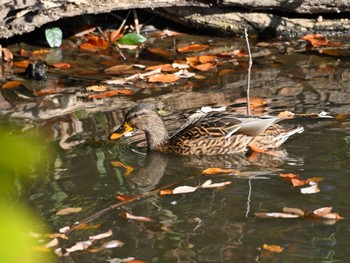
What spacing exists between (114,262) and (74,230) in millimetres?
626

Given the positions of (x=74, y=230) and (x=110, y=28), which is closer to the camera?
(x=74, y=230)

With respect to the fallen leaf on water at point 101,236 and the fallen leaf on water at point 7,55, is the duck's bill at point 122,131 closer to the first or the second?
the fallen leaf on water at point 101,236

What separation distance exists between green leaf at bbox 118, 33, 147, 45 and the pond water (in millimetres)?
228

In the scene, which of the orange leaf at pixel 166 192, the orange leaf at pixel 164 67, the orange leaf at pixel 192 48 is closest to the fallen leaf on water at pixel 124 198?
the orange leaf at pixel 166 192

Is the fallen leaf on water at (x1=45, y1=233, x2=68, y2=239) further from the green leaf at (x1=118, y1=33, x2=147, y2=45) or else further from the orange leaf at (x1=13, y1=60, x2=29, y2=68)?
the green leaf at (x1=118, y1=33, x2=147, y2=45)

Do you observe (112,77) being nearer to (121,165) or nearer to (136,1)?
(136,1)

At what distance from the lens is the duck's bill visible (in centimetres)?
712

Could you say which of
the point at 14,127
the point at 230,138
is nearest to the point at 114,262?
the point at 230,138

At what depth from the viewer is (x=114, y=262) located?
4574 millimetres

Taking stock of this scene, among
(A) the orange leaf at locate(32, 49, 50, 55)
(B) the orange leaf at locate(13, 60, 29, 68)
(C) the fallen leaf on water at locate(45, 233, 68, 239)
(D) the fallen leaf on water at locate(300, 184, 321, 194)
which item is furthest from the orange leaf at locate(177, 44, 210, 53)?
(C) the fallen leaf on water at locate(45, 233, 68, 239)

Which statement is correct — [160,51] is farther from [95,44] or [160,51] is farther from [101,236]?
[101,236]

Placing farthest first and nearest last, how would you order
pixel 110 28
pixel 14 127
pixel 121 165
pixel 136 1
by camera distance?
pixel 110 28, pixel 136 1, pixel 14 127, pixel 121 165

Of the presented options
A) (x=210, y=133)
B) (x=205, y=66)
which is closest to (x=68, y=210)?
(x=210, y=133)

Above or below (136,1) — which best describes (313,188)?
below
